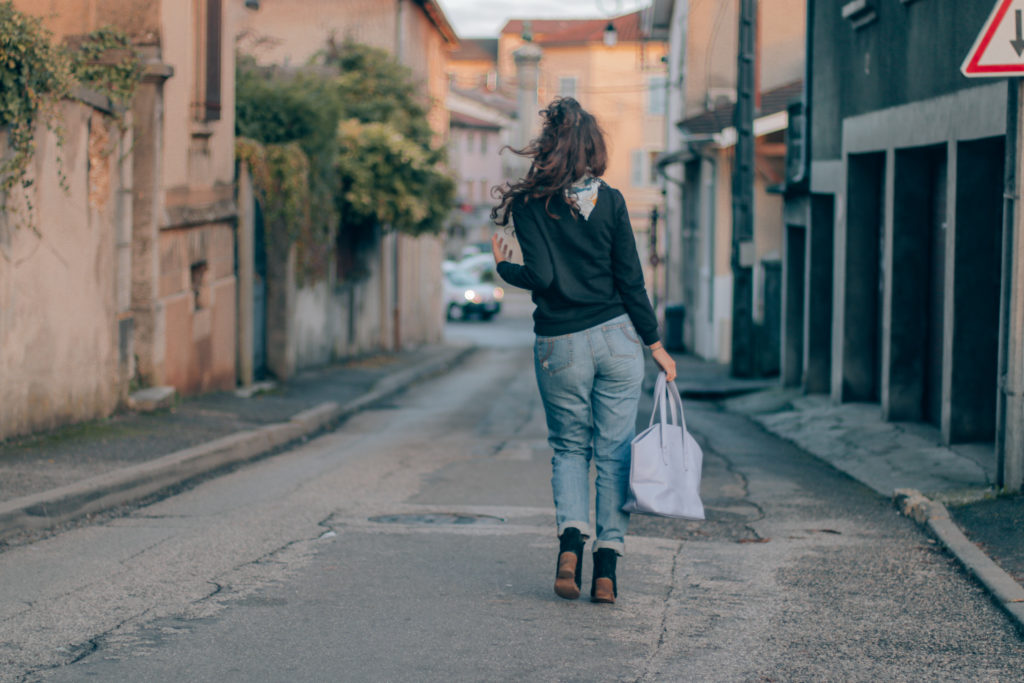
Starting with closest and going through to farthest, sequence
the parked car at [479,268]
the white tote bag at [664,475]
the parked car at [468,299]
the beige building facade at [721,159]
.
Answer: the white tote bag at [664,475] → the beige building facade at [721,159] → the parked car at [468,299] → the parked car at [479,268]

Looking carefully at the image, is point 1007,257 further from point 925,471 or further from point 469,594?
point 469,594

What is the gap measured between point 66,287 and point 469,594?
5.64 metres

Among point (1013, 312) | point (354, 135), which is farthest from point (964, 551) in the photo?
point (354, 135)

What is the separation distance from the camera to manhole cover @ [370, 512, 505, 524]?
22.0ft

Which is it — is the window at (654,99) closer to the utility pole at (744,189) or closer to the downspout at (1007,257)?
the utility pole at (744,189)

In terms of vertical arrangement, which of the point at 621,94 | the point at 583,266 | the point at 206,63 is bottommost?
the point at 583,266

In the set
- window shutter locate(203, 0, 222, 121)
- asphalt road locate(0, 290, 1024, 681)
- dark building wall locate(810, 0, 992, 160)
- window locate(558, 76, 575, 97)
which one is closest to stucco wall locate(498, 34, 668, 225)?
window locate(558, 76, 575, 97)

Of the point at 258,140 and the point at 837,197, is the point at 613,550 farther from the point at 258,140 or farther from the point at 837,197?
the point at 258,140

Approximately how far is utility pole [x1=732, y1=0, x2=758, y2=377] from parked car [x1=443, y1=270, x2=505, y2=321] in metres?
27.3

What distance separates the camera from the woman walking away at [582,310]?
490 centimetres

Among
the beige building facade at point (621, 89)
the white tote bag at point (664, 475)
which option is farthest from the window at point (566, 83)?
the white tote bag at point (664, 475)

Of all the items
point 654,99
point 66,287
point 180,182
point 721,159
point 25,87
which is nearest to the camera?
point 25,87

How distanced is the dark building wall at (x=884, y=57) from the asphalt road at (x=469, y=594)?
11.3 feet

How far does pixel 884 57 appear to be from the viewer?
36.9 feet
